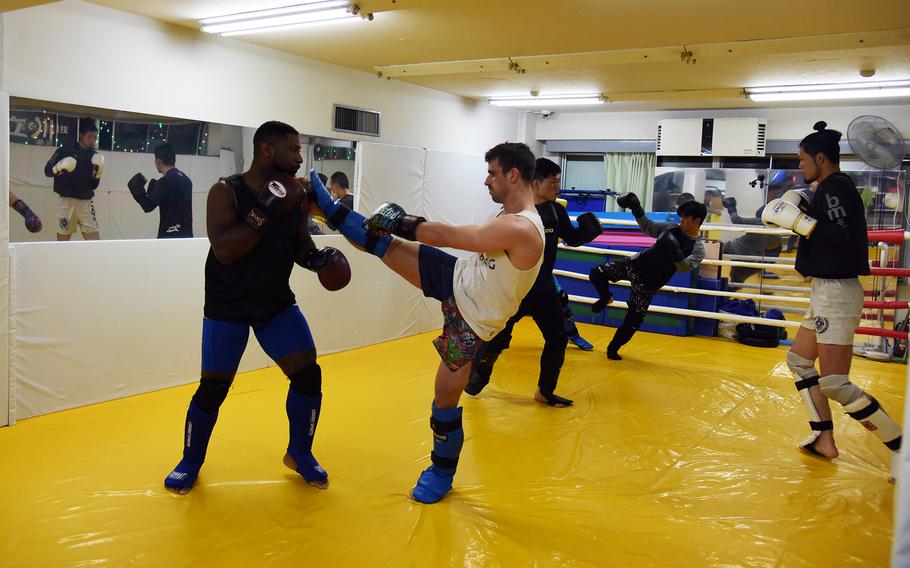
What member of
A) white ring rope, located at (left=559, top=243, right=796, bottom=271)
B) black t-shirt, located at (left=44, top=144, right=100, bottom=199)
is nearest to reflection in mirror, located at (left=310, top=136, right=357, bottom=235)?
black t-shirt, located at (left=44, top=144, right=100, bottom=199)

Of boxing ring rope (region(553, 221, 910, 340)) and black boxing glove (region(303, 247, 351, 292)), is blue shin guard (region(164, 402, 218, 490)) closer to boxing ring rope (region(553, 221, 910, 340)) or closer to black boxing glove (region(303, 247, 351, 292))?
black boxing glove (region(303, 247, 351, 292))

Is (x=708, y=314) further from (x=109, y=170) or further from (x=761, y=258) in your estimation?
(x=109, y=170)

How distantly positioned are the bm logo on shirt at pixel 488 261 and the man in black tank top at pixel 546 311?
1684mm

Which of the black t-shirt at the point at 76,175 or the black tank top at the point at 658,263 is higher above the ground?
the black t-shirt at the point at 76,175

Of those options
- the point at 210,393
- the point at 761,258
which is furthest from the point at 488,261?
the point at 761,258

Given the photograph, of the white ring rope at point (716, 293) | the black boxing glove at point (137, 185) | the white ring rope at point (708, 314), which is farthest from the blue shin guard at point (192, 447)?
the white ring rope at point (708, 314)

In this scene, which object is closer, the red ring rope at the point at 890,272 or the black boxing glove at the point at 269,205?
the black boxing glove at the point at 269,205

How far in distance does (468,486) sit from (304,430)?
2.87ft

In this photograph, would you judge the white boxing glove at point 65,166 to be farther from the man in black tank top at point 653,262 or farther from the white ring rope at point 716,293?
the white ring rope at point 716,293

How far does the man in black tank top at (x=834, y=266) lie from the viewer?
3.74 meters

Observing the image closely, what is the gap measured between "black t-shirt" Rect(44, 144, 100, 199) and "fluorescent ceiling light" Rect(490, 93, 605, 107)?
197 inches

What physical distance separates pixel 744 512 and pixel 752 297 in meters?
4.48

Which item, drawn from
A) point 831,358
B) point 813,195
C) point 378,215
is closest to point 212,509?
point 378,215

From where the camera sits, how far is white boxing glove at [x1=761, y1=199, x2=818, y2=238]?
12.7ft
